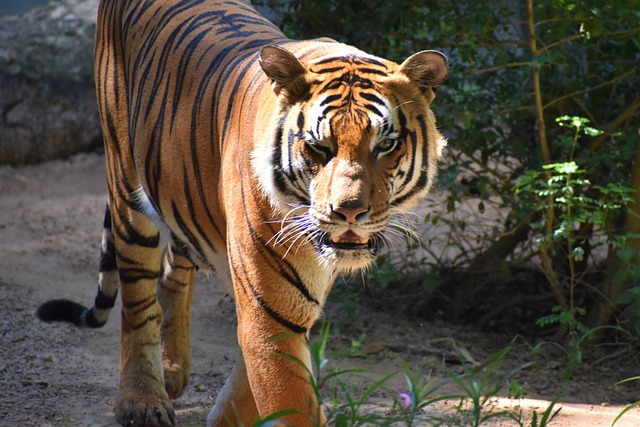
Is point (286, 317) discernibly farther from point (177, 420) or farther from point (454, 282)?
point (454, 282)

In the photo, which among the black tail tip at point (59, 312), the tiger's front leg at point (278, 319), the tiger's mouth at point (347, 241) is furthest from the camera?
the black tail tip at point (59, 312)

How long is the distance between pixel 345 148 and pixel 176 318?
6.43ft

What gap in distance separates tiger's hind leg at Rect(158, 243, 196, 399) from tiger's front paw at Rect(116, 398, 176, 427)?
0.91 feet

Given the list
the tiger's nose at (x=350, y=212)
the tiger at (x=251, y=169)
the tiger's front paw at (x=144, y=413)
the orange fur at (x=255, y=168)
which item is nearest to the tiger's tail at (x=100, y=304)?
the tiger at (x=251, y=169)

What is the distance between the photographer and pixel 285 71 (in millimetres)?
2734

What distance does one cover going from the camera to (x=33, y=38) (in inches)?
313

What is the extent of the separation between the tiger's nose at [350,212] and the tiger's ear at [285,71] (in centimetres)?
40

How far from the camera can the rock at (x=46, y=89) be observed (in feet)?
25.4

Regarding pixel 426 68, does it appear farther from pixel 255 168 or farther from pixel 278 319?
pixel 278 319

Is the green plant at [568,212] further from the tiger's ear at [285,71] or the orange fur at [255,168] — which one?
the tiger's ear at [285,71]

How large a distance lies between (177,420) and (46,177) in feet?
13.9

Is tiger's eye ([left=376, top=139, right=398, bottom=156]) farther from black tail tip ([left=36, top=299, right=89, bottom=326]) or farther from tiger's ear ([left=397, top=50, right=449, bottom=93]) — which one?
black tail tip ([left=36, top=299, right=89, bottom=326])

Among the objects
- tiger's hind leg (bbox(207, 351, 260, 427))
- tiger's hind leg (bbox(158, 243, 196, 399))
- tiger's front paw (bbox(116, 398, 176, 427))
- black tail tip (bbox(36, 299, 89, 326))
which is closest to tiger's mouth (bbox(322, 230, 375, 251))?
tiger's hind leg (bbox(207, 351, 260, 427))

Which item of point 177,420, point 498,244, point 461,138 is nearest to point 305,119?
point 177,420
